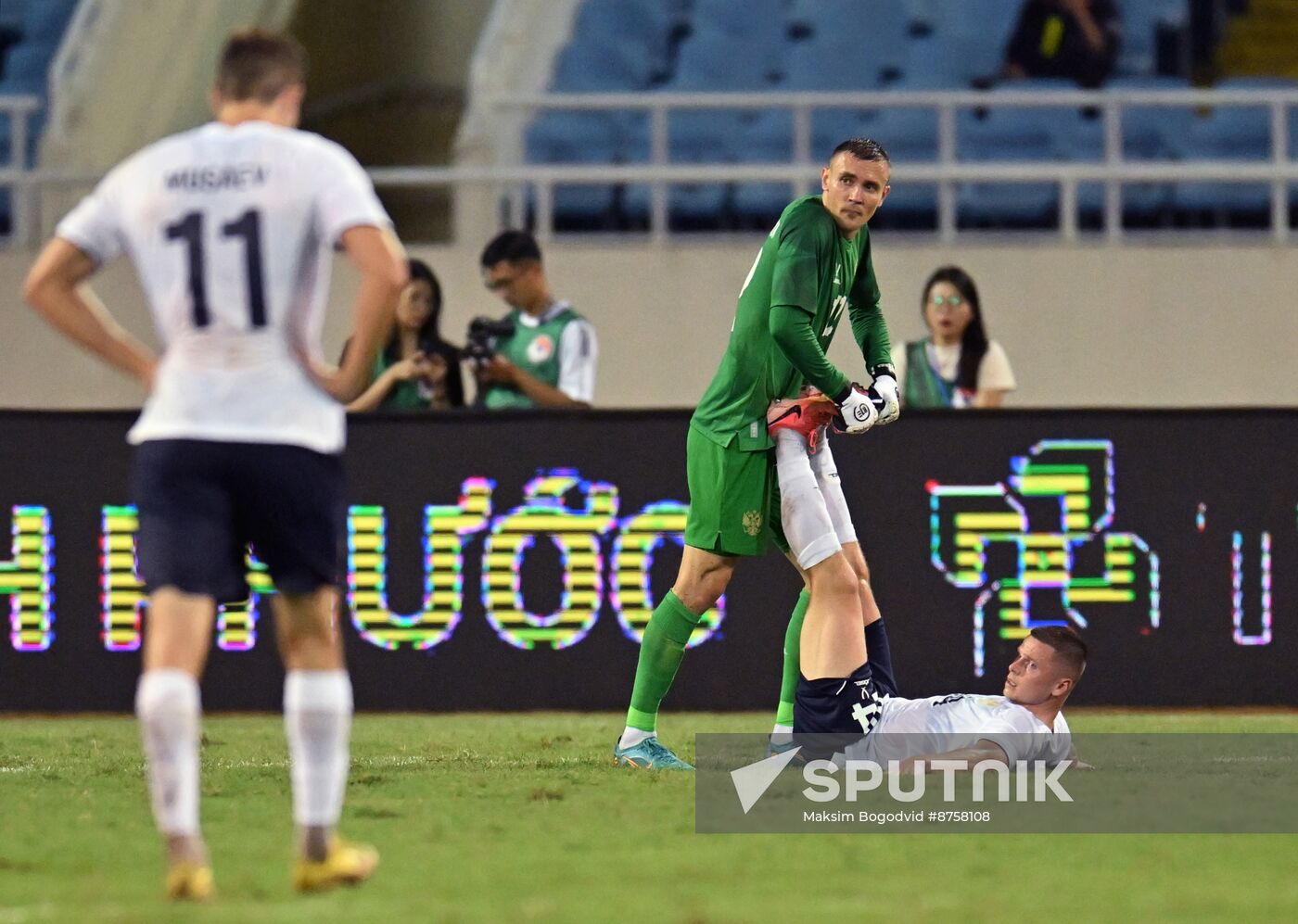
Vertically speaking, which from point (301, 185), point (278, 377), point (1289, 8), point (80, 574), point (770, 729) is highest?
point (1289, 8)

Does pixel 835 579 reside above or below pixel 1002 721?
above

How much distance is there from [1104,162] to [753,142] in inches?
81.8

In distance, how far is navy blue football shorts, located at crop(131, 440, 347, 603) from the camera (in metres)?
4.44

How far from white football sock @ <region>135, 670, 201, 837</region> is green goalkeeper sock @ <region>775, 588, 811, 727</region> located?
2961mm

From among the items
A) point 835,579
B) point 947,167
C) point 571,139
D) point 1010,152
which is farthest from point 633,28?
point 835,579

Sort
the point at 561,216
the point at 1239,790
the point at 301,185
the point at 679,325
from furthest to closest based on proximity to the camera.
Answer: the point at 561,216, the point at 679,325, the point at 1239,790, the point at 301,185

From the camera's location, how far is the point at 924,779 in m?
6.22

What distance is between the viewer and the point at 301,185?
448 centimetres

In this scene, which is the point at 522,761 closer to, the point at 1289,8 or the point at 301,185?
the point at 301,185

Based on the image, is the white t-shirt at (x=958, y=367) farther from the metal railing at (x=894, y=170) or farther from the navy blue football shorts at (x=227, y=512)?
the navy blue football shorts at (x=227, y=512)

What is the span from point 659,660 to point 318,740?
249cm

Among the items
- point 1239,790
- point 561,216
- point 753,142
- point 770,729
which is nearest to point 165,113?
point 561,216

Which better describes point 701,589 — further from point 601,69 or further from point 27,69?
point 27,69

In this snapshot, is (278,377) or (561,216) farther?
(561,216)
